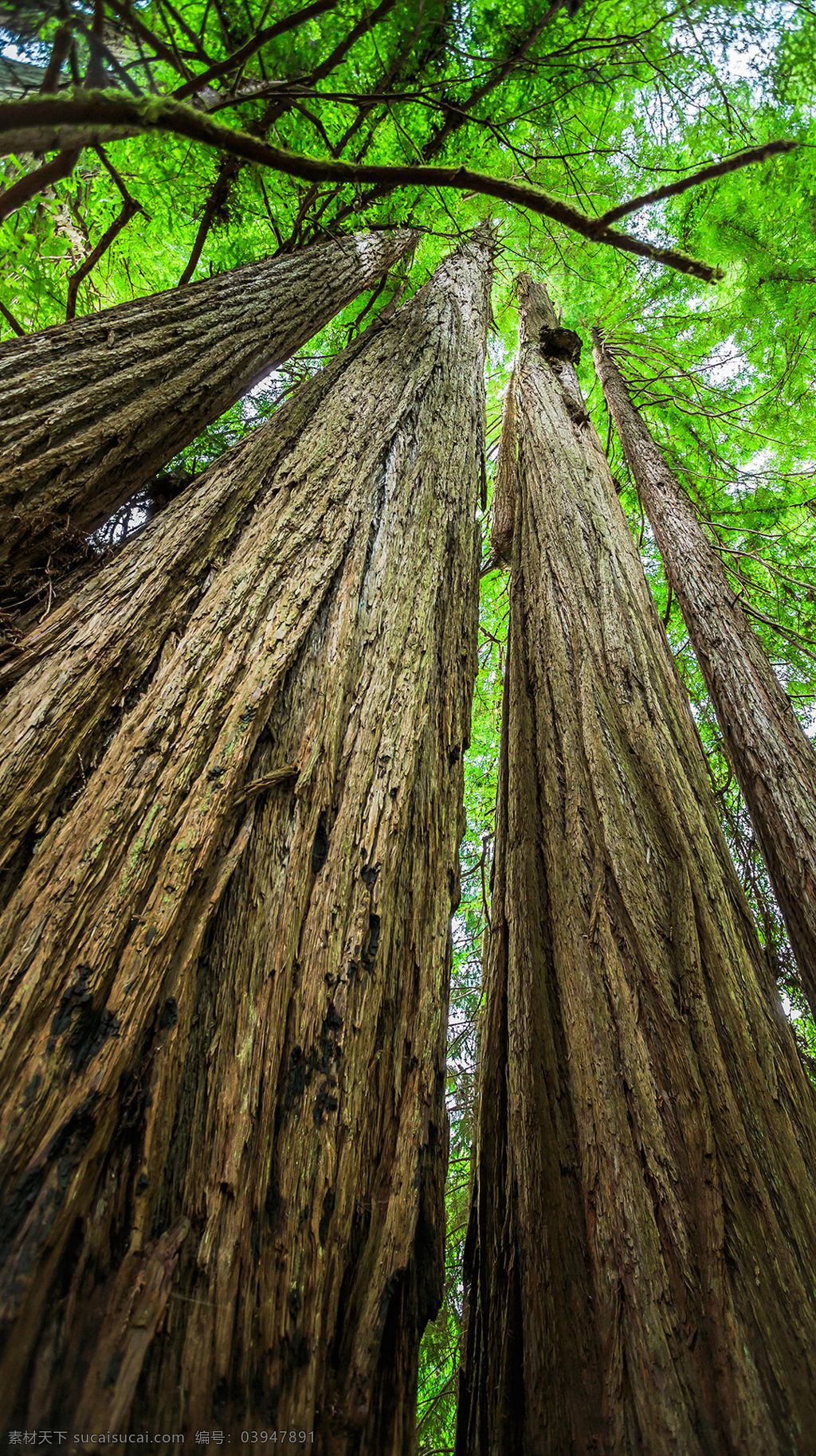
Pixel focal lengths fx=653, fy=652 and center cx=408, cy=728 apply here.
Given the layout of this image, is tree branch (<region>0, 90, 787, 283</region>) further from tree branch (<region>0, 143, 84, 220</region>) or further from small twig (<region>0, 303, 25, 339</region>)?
small twig (<region>0, 303, 25, 339</region>)

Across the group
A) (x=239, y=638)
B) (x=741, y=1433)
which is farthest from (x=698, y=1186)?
(x=239, y=638)

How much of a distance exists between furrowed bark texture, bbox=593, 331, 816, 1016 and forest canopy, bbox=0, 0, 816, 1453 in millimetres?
333

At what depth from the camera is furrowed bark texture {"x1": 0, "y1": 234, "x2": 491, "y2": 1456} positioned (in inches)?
30.3

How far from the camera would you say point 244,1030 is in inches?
41.1

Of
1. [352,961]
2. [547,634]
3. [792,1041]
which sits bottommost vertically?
[352,961]

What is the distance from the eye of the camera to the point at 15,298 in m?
2.79

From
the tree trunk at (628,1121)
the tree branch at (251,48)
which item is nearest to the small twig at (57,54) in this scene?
the tree branch at (251,48)

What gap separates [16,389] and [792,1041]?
2524 mm

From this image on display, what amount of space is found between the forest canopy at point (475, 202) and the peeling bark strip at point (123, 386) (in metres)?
0.19

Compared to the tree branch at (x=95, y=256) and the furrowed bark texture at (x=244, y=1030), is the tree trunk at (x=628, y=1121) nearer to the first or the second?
the furrowed bark texture at (x=244, y=1030)

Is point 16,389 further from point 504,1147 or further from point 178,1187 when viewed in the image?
point 504,1147

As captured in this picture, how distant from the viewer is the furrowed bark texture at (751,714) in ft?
9.43

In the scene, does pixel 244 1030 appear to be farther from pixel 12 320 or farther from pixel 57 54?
pixel 12 320

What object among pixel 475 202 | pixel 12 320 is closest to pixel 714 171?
pixel 12 320
